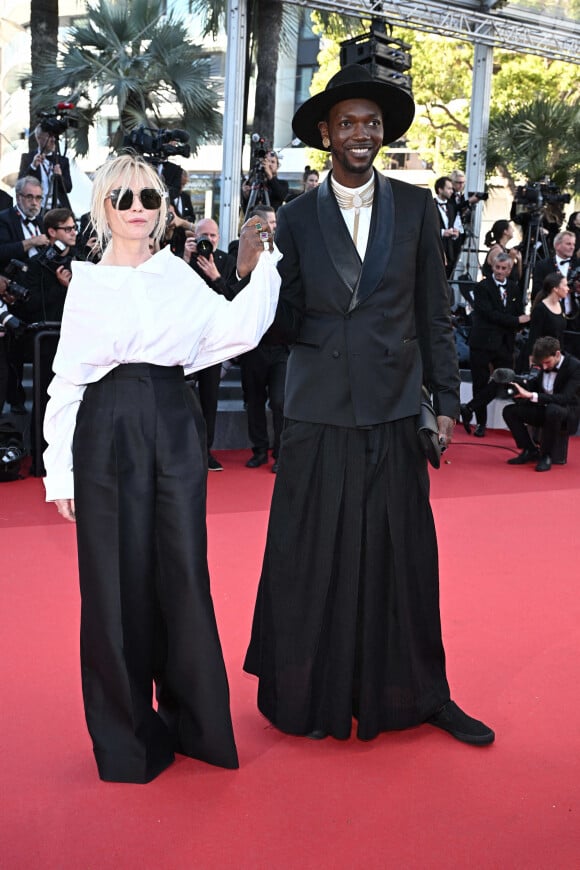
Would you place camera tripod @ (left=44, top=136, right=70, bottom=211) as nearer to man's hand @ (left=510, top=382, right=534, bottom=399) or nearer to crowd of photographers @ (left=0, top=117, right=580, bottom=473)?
crowd of photographers @ (left=0, top=117, right=580, bottom=473)

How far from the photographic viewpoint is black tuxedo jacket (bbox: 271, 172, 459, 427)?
291cm

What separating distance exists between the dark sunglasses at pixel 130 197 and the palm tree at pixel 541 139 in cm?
1496

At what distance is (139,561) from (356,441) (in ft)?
2.42

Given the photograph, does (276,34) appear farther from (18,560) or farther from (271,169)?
(18,560)

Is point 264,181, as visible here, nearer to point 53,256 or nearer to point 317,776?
point 53,256

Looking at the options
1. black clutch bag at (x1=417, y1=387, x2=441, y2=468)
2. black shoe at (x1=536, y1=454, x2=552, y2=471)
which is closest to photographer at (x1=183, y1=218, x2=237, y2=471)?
black shoe at (x1=536, y1=454, x2=552, y2=471)

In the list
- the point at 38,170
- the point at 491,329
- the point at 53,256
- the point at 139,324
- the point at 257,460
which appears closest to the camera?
the point at 139,324

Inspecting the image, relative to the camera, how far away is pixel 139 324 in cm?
259

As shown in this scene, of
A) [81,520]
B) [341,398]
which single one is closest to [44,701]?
[81,520]

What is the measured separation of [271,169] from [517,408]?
123 inches

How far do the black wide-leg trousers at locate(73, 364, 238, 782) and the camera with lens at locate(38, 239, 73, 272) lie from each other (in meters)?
4.45

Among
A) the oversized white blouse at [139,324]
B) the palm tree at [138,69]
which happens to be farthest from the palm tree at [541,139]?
the oversized white blouse at [139,324]

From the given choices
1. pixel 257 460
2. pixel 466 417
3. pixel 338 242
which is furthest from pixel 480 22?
pixel 338 242

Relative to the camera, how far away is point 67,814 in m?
2.53
